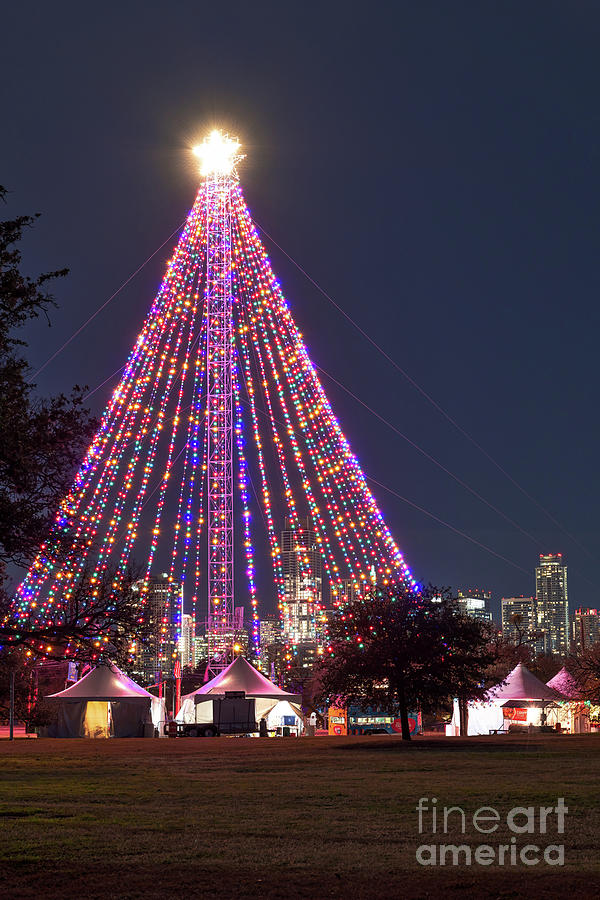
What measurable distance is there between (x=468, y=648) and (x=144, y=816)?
24094 mm

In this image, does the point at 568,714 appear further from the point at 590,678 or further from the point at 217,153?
the point at 217,153

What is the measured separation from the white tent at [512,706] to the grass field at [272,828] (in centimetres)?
2810

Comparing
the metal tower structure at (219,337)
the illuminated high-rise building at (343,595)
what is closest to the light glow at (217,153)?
the metal tower structure at (219,337)

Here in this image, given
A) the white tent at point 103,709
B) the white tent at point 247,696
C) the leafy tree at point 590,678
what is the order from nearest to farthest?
the leafy tree at point 590,678 < the white tent at point 103,709 < the white tent at point 247,696

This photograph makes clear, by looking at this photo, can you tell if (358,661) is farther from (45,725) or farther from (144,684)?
(144,684)

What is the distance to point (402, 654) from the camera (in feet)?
117

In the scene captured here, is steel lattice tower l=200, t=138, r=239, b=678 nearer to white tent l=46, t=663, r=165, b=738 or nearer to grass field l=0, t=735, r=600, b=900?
white tent l=46, t=663, r=165, b=738

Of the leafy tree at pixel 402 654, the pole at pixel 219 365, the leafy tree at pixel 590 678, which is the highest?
the pole at pixel 219 365

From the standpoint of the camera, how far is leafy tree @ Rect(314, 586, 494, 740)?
35688mm

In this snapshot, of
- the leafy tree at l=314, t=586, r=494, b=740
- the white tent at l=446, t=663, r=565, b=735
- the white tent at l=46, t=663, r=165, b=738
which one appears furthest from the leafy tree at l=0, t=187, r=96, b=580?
the white tent at l=446, t=663, r=565, b=735

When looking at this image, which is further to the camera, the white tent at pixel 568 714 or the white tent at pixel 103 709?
the white tent at pixel 568 714

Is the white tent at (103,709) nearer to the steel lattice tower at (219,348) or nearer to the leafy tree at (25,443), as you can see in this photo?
the steel lattice tower at (219,348)

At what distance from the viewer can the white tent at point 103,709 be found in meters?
45.7

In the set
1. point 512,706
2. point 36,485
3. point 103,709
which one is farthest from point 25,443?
point 512,706
